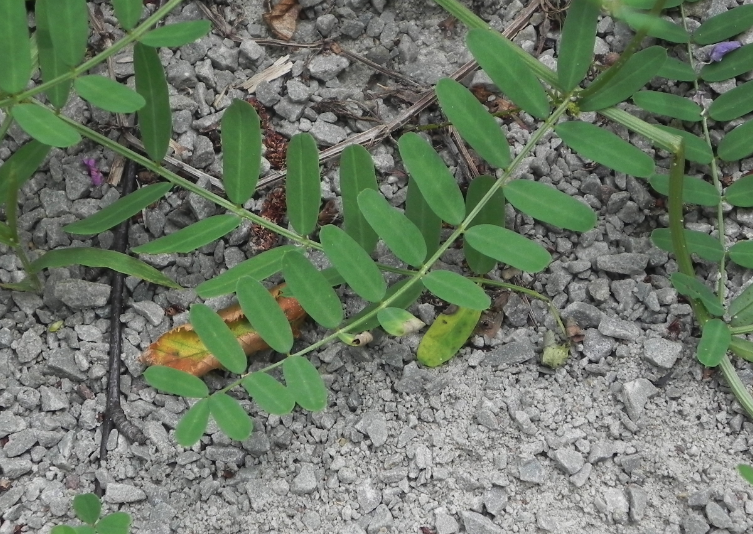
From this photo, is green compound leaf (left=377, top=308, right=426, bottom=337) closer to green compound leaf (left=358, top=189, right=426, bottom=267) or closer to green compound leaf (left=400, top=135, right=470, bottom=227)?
green compound leaf (left=358, top=189, right=426, bottom=267)

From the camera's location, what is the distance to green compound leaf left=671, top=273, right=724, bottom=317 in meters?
1.89

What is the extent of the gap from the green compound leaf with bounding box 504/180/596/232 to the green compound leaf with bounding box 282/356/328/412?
23.7 inches

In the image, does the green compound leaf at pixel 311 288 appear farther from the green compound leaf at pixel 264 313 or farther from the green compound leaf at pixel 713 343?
the green compound leaf at pixel 713 343

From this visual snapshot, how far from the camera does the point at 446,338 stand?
1960 millimetres

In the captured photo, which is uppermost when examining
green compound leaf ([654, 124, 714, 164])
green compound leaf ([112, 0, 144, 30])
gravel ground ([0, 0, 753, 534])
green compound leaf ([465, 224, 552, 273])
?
green compound leaf ([112, 0, 144, 30])

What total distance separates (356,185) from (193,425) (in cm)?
65

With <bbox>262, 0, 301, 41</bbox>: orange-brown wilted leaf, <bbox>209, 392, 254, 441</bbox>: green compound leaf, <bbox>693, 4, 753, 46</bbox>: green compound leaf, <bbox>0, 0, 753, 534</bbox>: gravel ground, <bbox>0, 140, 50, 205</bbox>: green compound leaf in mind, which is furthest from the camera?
<bbox>262, 0, 301, 41</bbox>: orange-brown wilted leaf

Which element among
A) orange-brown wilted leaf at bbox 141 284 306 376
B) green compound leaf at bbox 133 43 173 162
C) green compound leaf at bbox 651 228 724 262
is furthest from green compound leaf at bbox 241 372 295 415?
green compound leaf at bbox 651 228 724 262

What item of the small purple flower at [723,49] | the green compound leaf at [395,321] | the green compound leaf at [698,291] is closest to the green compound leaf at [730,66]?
the small purple flower at [723,49]

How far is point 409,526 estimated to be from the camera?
5.93 ft

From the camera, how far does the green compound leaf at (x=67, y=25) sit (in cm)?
168

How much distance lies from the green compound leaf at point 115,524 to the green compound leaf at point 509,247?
96 centimetres

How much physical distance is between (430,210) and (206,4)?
926mm

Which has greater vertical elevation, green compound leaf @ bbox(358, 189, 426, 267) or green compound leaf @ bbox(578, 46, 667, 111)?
green compound leaf @ bbox(578, 46, 667, 111)
